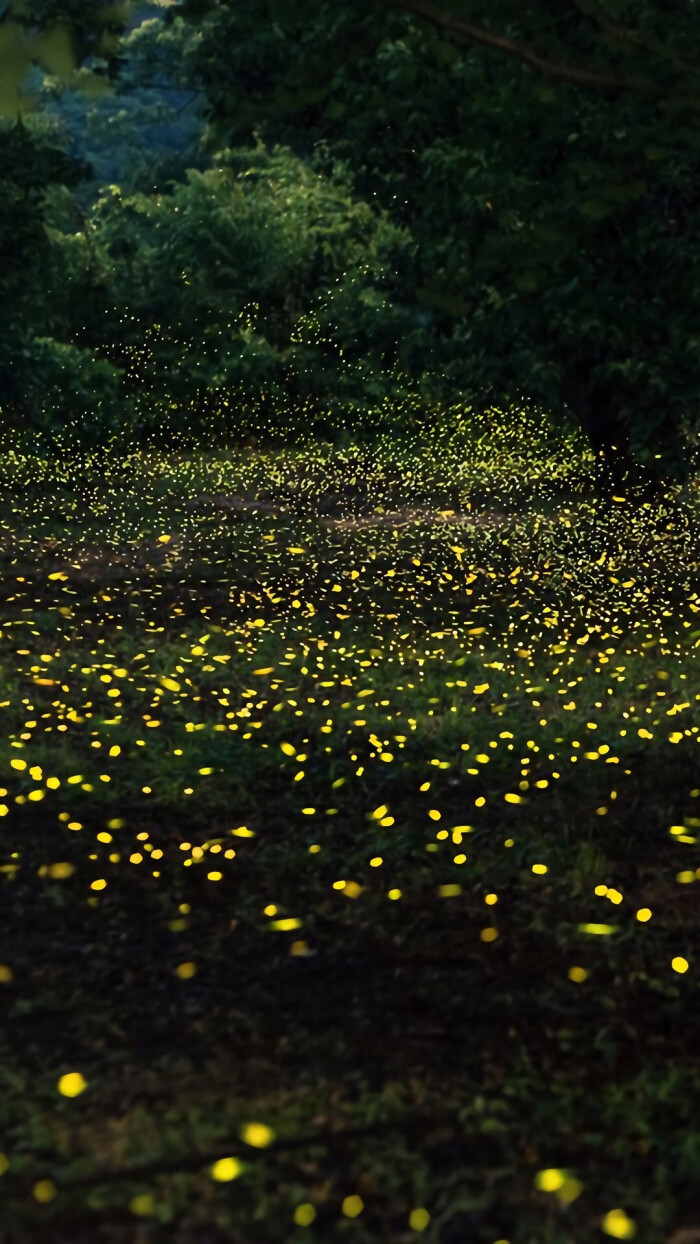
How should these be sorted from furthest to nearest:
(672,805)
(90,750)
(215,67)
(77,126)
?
1. (77,126)
2. (215,67)
3. (90,750)
4. (672,805)

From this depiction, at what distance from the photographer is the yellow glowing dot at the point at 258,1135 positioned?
5.70 m

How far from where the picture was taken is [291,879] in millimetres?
8719

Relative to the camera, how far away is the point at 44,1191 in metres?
5.35

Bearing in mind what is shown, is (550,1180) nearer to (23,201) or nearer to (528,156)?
(528,156)

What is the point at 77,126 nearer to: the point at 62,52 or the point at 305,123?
the point at 305,123

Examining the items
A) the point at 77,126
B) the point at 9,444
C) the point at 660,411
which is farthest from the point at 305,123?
the point at 77,126

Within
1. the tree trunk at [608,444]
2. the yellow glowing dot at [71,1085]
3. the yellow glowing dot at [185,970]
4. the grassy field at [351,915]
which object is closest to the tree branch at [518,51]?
the grassy field at [351,915]

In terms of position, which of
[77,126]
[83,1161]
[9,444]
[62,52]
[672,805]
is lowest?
[77,126]

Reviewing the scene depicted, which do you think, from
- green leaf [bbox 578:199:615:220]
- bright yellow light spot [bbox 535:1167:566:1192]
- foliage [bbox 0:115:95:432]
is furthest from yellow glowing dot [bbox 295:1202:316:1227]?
foliage [bbox 0:115:95:432]

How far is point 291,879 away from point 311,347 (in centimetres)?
3457

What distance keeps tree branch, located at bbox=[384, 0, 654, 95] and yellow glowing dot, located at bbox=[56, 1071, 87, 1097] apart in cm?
403

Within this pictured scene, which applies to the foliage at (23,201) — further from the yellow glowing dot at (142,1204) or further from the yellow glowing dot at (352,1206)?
the yellow glowing dot at (352,1206)

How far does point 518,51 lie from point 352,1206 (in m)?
4.84

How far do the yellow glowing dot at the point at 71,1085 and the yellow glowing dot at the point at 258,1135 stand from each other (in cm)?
63
